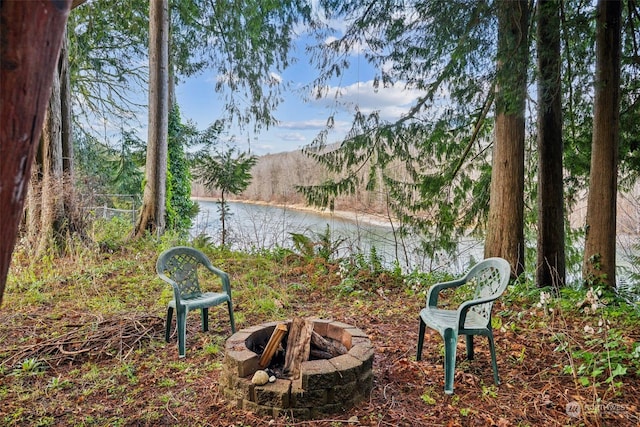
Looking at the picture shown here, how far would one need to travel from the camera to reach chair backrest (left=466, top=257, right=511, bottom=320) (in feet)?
7.95

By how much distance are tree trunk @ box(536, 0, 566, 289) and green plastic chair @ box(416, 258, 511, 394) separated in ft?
5.66

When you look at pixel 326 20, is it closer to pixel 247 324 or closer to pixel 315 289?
pixel 315 289

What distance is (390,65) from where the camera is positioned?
200 inches

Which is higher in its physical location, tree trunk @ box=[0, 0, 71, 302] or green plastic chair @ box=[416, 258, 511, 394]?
tree trunk @ box=[0, 0, 71, 302]

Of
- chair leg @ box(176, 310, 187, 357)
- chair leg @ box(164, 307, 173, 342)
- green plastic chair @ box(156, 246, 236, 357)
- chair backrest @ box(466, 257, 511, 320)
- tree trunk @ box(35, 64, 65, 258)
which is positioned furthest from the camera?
tree trunk @ box(35, 64, 65, 258)

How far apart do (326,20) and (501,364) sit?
15.1 feet

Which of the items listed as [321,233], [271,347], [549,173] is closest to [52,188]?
[321,233]

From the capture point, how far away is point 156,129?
6648 millimetres

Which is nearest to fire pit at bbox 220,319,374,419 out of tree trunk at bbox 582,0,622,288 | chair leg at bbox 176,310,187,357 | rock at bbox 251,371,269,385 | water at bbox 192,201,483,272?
rock at bbox 251,371,269,385

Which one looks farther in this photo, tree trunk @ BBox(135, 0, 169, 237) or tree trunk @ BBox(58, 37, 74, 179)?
tree trunk @ BBox(135, 0, 169, 237)

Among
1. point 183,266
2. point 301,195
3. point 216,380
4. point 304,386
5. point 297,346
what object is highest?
point 301,195

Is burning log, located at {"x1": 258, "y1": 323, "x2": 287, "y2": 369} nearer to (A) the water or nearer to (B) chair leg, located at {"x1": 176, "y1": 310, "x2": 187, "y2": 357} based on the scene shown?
(B) chair leg, located at {"x1": 176, "y1": 310, "x2": 187, "y2": 357}

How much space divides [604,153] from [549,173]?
530 millimetres

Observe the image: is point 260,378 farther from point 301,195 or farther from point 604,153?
point 604,153
